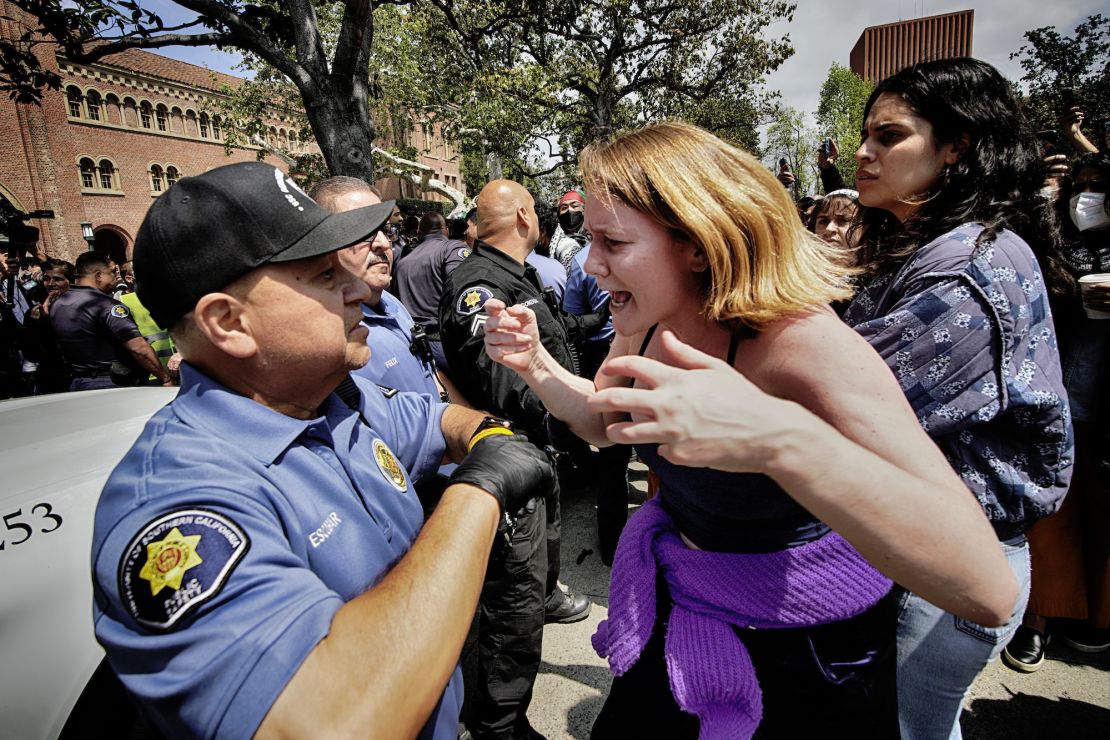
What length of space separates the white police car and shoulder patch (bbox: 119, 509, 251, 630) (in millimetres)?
1109

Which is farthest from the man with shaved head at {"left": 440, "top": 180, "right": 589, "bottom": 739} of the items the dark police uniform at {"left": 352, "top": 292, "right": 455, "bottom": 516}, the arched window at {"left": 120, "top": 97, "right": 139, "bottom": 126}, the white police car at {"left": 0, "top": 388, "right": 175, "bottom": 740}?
the arched window at {"left": 120, "top": 97, "right": 139, "bottom": 126}


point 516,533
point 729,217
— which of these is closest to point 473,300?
point 516,533

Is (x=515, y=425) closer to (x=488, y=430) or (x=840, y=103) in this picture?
(x=488, y=430)

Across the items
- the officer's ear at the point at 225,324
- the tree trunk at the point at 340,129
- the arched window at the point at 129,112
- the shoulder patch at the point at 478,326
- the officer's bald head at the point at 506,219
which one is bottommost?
the shoulder patch at the point at 478,326

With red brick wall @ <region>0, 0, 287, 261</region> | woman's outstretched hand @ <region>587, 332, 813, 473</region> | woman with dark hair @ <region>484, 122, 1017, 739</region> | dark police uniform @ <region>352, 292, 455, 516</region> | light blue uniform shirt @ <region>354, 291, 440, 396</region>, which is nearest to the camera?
woman's outstretched hand @ <region>587, 332, 813, 473</region>

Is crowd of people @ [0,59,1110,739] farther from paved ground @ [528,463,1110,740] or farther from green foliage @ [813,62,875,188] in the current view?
green foliage @ [813,62,875,188]

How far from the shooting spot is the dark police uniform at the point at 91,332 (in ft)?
16.8

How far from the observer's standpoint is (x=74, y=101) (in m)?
24.4

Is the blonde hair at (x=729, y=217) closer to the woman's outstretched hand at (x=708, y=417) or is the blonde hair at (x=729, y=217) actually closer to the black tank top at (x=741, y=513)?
the black tank top at (x=741, y=513)

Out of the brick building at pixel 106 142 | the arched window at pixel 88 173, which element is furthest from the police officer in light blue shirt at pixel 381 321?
the arched window at pixel 88 173

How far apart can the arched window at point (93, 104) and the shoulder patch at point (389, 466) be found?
108ft

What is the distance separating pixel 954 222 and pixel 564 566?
3.14 m

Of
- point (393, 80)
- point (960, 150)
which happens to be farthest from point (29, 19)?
point (960, 150)

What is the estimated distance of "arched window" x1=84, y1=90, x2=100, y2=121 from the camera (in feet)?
81.9
